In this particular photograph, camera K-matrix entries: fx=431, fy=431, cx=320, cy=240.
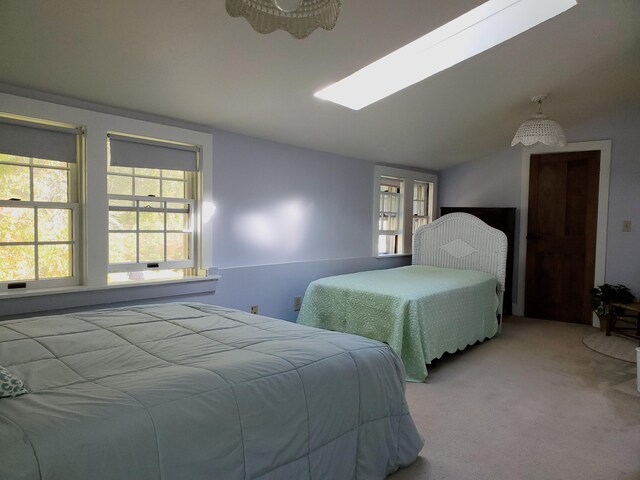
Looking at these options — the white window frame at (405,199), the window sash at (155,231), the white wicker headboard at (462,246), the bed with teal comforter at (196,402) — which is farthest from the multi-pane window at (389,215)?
the bed with teal comforter at (196,402)

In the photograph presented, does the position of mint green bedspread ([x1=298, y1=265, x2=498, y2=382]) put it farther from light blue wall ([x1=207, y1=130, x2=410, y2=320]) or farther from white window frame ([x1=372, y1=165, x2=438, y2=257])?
white window frame ([x1=372, y1=165, x2=438, y2=257])

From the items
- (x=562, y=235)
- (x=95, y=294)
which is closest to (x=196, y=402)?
(x=95, y=294)

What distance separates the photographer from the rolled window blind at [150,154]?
2.89 metres

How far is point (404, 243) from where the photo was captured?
554 cm

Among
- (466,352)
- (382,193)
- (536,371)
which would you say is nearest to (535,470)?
(536,371)

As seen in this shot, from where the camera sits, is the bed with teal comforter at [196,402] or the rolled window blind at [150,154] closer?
the bed with teal comforter at [196,402]

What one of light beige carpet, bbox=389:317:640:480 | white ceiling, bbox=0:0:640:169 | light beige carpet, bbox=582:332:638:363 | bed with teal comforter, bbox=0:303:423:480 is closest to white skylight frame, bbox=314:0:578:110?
white ceiling, bbox=0:0:640:169

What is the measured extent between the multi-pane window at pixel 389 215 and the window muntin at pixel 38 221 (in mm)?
3369

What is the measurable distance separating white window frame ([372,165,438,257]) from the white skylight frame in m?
1.63

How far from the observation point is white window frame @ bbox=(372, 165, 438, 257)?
506 cm

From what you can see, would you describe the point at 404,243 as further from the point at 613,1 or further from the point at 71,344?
the point at 71,344

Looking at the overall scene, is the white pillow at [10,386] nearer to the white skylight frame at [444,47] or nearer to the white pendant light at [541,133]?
the white skylight frame at [444,47]

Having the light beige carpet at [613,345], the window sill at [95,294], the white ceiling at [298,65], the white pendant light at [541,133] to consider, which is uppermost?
the white ceiling at [298,65]

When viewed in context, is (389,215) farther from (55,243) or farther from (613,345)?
(55,243)
